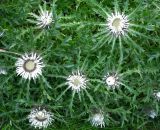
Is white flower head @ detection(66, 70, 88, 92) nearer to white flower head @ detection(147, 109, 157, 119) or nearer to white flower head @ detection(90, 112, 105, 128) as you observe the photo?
white flower head @ detection(90, 112, 105, 128)

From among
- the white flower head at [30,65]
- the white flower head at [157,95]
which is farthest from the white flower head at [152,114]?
the white flower head at [30,65]

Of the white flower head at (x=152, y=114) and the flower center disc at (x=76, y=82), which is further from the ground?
the flower center disc at (x=76, y=82)

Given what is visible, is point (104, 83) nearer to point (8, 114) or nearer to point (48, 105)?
point (48, 105)

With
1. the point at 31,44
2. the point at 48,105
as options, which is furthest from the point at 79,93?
the point at 31,44

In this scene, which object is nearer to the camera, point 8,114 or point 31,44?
point 31,44

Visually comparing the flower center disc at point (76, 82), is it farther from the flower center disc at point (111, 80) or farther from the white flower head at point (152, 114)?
the white flower head at point (152, 114)

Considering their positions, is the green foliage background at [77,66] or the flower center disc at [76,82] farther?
the green foliage background at [77,66]

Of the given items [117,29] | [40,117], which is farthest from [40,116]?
[117,29]

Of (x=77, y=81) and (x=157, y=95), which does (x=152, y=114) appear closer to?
(x=157, y=95)
